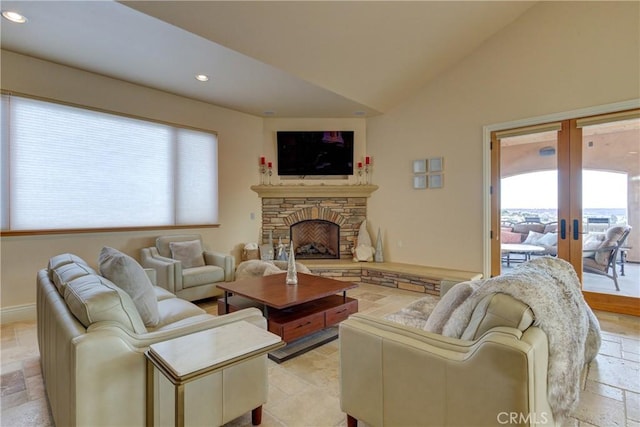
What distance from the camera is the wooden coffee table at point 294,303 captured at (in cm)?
266

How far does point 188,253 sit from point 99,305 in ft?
9.69

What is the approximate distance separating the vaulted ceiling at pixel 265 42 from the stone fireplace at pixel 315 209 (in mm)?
1511

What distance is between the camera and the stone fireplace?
5777 mm

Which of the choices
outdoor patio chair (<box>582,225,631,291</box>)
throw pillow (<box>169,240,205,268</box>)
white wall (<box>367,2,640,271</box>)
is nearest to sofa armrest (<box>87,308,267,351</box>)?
throw pillow (<box>169,240,205,268</box>)

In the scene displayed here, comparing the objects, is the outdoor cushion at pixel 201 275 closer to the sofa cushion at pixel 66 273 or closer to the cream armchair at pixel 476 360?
the sofa cushion at pixel 66 273

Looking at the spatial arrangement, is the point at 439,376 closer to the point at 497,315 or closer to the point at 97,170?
the point at 497,315

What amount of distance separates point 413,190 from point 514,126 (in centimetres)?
169

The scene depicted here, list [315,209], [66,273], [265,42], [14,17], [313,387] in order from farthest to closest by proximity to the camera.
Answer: [315,209]
[265,42]
[14,17]
[313,387]
[66,273]

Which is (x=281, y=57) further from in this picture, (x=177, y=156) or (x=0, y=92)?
(x=0, y=92)

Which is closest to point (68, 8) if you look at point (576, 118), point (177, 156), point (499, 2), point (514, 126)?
point (177, 156)

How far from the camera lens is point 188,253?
14.1 feet

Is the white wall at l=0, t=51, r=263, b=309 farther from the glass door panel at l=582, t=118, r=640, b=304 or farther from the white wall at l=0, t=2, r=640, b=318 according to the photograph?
the glass door panel at l=582, t=118, r=640, b=304

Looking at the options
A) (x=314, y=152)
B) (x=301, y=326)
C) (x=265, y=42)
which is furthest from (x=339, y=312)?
(x=314, y=152)

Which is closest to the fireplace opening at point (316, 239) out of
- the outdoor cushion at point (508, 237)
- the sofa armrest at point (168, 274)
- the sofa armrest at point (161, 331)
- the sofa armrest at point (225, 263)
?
the sofa armrest at point (225, 263)
